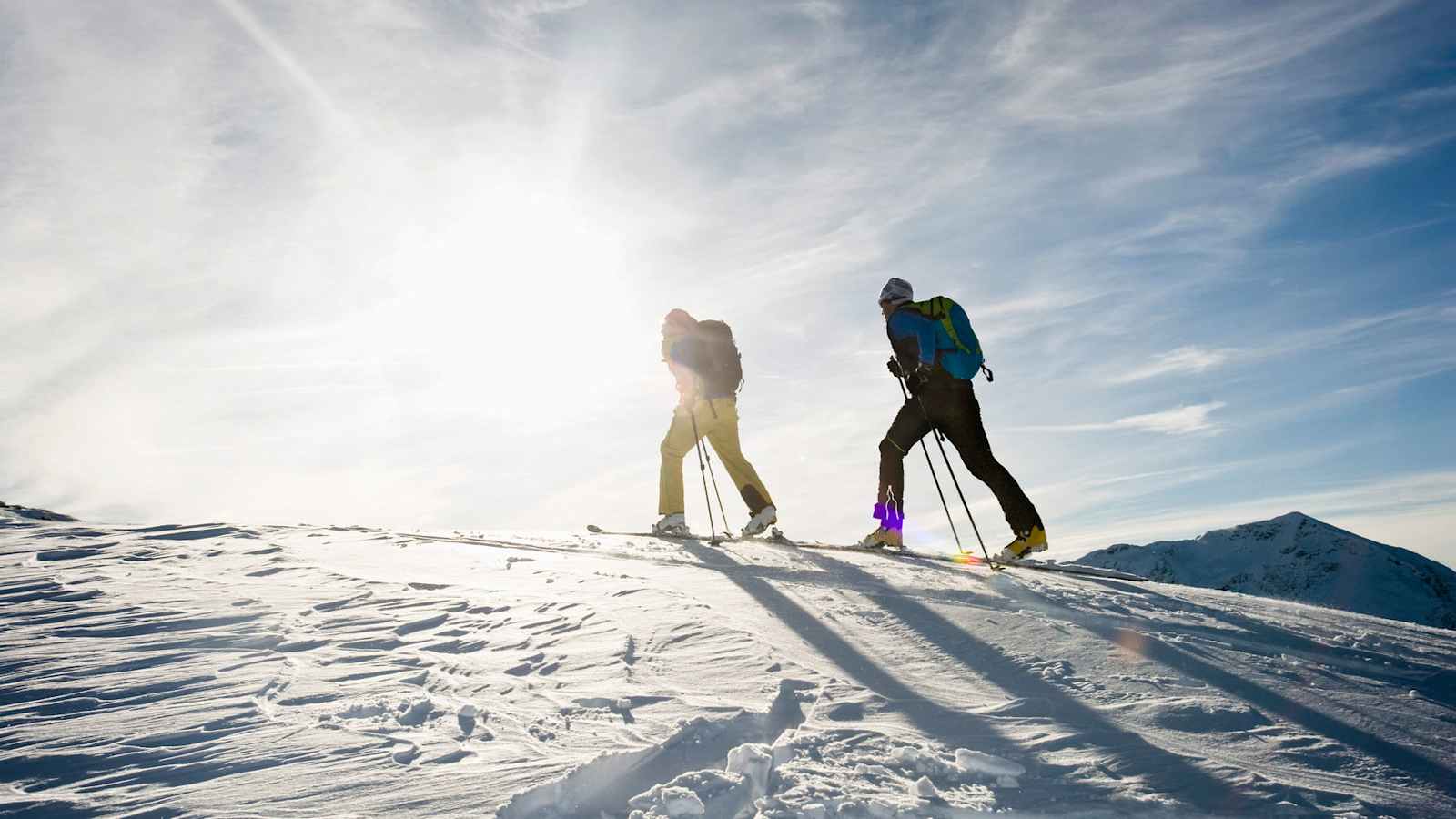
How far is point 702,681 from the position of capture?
11.0ft

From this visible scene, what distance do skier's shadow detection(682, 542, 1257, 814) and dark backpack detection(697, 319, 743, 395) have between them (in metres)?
4.42

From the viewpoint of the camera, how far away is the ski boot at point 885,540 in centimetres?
786

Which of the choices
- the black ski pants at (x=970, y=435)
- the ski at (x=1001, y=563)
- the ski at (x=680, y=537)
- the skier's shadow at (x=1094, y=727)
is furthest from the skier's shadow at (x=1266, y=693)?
Answer: the ski at (x=680, y=537)

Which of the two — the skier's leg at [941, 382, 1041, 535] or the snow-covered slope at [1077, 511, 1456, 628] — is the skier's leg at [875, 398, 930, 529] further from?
the snow-covered slope at [1077, 511, 1456, 628]

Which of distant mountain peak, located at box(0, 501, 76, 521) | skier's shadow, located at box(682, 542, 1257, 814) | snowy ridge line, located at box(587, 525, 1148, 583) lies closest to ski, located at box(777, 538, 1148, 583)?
snowy ridge line, located at box(587, 525, 1148, 583)

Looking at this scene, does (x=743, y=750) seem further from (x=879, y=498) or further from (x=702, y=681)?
(x=879, y=498)

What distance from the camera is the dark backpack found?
30.5ft

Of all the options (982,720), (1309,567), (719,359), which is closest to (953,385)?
(719,359)

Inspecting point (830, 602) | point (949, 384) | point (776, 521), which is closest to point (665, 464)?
point (776, 521)

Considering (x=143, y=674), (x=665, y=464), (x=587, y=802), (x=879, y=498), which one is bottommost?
(x=587, y=802)

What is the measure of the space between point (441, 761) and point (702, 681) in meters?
A: 1.06

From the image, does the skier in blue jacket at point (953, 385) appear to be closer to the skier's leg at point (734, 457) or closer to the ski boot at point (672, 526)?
the skier's leg at point (734, 457)

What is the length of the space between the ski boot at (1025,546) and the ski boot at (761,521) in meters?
2.84

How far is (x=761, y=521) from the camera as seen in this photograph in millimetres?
9273
